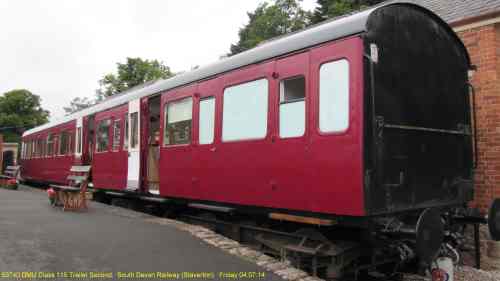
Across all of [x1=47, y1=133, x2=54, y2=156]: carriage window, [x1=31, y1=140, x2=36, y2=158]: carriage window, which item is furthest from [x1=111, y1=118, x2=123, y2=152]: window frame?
[x1=31, y1=140, x2=36, y2=158]: carriage window

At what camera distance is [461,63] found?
629 centimetres

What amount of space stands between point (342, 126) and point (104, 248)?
3.46 metres

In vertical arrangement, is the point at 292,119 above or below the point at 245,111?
below

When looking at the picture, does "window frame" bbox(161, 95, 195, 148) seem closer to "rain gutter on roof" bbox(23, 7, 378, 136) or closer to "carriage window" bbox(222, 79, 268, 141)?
"rain gutter on roof" bbox(23, 7, 378, 136)

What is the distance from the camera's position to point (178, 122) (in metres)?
8.04

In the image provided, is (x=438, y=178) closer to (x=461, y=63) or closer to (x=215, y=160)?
(x=461, y=63)

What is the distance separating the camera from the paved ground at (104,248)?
16.4ft

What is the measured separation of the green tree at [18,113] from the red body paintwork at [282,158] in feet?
164

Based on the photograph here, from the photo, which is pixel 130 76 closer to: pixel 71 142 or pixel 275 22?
pixel 275 22

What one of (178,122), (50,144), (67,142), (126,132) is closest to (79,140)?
(67,142)

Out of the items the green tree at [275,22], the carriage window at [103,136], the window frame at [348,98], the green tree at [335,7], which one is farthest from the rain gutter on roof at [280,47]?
the green tree at [275,22]

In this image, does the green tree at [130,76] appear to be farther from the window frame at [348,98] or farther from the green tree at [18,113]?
the window frame at [348,98]

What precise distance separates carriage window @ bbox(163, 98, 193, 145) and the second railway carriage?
0.19 feet

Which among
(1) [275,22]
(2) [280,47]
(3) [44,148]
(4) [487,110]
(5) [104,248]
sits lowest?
(5) [104,248]
